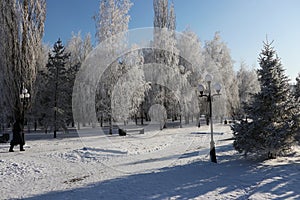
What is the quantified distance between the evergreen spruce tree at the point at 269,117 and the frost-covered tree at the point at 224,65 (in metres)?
18.0

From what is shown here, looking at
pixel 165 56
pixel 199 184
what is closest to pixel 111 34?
pixel 165 56

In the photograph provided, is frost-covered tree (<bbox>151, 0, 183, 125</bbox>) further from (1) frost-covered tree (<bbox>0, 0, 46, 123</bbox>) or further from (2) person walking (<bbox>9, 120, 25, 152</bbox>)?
(2) person walking (<bbox>9, 120, 25, 152</bbox>)

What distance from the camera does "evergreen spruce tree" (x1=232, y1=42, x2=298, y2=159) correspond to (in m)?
7.79

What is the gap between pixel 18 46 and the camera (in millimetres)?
14148

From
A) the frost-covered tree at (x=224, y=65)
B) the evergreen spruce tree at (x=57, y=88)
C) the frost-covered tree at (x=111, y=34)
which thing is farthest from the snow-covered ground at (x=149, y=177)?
the frost-covered tree at (x=224, y=65)

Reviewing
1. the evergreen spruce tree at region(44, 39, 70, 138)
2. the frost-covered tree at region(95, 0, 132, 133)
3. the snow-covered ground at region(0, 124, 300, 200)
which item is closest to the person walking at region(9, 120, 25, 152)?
the snow-covered ground at region(0, 124, 300, 200)

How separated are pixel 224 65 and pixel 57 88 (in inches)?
774

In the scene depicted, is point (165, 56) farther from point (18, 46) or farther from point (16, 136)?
point (16, 136)

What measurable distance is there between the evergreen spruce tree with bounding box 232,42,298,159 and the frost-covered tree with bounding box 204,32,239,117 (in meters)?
18.0

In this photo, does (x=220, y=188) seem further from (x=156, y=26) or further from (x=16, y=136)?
(x=156, y=26)

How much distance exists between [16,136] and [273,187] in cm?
1229

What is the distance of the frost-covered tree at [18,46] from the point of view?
45.2 feet

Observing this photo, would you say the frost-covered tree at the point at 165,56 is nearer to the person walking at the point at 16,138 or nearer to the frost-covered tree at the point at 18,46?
the frost-covered tree at the point at 18,46

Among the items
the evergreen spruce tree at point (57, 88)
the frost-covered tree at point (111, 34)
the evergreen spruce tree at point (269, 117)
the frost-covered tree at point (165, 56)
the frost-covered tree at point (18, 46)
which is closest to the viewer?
the evergreen spruce tree at point (269, 117)
